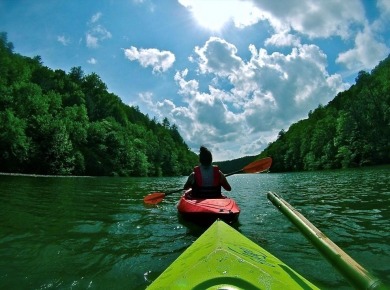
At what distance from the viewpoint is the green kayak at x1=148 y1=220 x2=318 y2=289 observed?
2514 millimetres

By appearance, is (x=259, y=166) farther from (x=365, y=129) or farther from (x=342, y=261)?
(x=365, y=129)

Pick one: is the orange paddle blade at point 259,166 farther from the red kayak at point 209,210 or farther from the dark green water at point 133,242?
the red kayak at point 209,210

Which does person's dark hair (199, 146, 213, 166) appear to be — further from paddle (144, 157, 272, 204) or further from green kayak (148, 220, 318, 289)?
green kayak (148, 220, 318, 289)

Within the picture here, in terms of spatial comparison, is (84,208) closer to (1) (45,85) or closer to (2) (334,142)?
(1) (45,85)

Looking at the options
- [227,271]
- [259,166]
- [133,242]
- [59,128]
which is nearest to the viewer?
[227,271]

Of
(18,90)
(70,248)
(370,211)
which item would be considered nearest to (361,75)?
(18,90)

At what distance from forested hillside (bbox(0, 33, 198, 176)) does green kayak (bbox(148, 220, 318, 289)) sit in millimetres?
35061

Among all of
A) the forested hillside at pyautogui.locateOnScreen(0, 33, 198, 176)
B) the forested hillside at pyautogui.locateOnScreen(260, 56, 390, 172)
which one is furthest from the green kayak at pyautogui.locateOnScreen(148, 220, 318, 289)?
the forested hillside at pyautogui.locateOnScreen(260, 56, 390, 172)

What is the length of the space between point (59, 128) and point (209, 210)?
3728 cm

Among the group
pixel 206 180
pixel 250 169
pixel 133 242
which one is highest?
pixel 250 169

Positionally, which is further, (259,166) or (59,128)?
(59,128)

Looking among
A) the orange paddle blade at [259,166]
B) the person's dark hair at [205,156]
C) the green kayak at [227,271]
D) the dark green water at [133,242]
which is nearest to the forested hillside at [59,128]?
the dark green water at [133,242]

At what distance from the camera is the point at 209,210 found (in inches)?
277

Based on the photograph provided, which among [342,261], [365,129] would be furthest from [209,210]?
[365,129]
